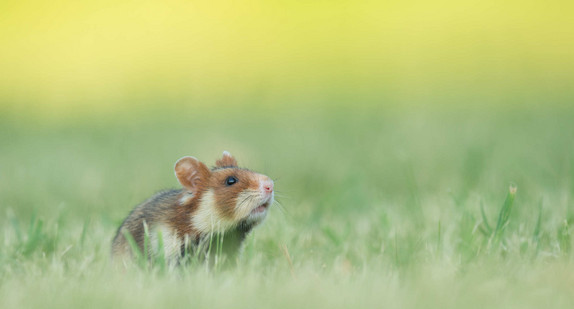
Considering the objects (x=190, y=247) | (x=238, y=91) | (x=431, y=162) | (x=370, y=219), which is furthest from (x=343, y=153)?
(x=190, y=247)

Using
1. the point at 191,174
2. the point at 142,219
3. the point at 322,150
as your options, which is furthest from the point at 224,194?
the point at 322,150

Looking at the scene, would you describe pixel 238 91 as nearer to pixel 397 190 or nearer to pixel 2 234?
pixel 397 190

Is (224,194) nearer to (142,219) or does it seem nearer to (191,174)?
(191,174)

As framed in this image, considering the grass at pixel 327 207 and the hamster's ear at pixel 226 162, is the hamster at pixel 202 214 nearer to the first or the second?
the grass at pixel 327 207

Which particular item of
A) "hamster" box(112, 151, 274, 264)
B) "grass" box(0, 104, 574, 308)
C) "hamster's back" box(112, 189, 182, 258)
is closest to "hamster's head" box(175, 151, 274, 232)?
"hamster" box(112, 151, 274, 264)

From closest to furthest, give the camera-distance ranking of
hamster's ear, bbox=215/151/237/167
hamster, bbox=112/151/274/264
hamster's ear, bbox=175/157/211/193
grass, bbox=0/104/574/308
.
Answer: grass, bbox=0/104/574/308 < hamster, bbox=112/151/274/264 < hamster's ear, bbox=175/157/211/193 < hamster's ear, bbox=215/151/237/167

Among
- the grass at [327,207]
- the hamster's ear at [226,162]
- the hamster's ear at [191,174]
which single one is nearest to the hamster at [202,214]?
the hamster's ear at [191,174]

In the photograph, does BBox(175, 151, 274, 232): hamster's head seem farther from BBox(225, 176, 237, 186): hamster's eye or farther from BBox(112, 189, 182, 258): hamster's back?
BBox(112, 189, 182, 258): hamster's back
